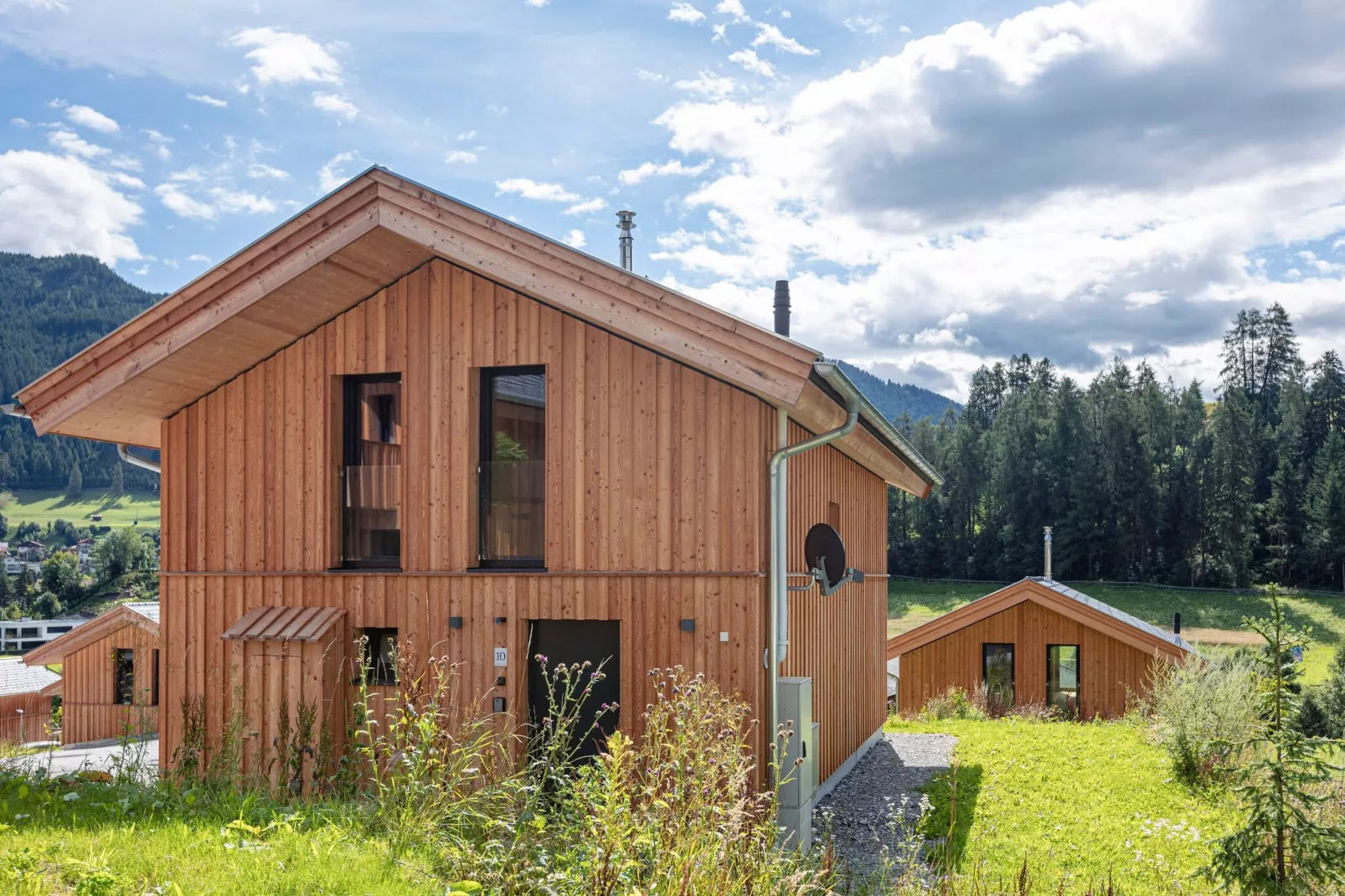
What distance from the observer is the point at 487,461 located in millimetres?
9242

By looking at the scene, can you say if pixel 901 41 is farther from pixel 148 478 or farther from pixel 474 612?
pixel 148 478

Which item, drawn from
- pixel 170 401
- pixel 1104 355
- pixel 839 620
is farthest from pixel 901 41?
pixel 1104 355

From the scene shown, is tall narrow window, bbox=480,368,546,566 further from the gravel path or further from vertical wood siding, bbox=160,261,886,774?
the gravel path

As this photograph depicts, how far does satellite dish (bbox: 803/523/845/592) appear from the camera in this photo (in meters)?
10.0

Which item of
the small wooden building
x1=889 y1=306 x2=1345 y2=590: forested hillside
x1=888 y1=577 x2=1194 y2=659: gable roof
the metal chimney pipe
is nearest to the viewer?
the metal chimney pipe

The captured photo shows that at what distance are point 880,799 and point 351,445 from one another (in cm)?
618

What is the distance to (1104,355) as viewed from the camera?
78750mm

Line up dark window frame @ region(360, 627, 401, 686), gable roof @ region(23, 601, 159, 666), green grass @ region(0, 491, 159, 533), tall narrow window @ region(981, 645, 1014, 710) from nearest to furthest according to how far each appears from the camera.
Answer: dark window frame @ region(360, 627, 401, 686)
gable roof @ region(23, 601, 159, 666)
tall narrow window @ region(981, 645, 1014, 710)
green grass @ region(0, 491, 159, 533)

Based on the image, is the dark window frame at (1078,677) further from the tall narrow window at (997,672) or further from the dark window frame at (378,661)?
the dark window frame at (378,661)

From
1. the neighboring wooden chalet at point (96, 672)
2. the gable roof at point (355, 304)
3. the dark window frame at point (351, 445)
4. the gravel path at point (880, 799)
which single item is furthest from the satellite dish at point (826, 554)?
the neighboring wooden chalet at point (96, 672)

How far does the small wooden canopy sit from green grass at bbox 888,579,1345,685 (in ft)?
136

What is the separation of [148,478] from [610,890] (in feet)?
505

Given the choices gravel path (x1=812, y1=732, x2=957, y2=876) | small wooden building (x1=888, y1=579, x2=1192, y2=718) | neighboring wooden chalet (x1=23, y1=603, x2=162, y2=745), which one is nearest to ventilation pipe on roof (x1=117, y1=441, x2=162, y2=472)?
gravel path (x1=812, y1=732, x2=957, y2=876)

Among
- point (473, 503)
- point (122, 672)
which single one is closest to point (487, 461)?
point (473, 503)
